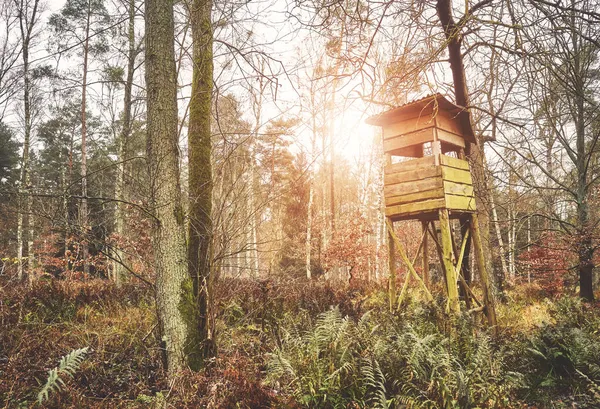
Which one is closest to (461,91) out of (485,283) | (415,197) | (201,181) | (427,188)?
(427,188)

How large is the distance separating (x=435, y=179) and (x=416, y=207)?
584 millimetres

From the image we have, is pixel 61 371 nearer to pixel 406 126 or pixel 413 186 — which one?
pixel 413 186

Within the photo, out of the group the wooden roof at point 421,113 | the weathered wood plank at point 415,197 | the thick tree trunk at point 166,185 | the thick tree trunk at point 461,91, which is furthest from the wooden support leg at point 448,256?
the thick tree trunk at point 166,185

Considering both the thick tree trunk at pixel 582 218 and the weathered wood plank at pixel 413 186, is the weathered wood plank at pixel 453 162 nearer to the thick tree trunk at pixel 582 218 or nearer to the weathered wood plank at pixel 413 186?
the weathered wood plank at pixel 413 186

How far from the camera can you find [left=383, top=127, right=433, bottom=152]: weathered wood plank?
20.4ft

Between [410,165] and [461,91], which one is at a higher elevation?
[461,91]

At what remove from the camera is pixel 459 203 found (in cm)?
613

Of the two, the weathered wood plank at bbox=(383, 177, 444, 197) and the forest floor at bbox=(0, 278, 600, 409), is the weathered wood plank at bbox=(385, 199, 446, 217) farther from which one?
the forest floor at bbox=(0, 278, 600, 409)

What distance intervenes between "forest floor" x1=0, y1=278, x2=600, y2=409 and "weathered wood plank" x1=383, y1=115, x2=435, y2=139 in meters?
3.17

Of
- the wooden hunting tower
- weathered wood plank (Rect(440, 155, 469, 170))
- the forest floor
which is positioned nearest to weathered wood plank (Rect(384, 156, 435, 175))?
the wooden hunting tower

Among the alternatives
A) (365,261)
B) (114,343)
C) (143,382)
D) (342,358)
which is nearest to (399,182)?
(342,358)

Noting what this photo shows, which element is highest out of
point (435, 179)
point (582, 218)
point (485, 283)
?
point (435, 179)

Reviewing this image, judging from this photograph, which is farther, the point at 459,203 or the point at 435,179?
the point at 459,203

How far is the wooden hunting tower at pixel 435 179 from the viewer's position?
5.84 meters
